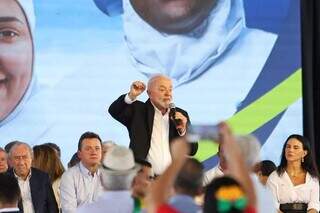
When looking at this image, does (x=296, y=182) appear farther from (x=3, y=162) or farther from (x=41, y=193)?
(x=3, y=162)

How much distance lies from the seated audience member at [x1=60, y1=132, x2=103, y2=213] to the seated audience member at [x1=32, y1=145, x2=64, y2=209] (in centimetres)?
46

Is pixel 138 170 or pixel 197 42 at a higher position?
pixel 197 42

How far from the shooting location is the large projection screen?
7160 millimetres

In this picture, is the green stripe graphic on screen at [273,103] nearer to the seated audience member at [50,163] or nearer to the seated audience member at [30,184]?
the seated audience member at [50,163]

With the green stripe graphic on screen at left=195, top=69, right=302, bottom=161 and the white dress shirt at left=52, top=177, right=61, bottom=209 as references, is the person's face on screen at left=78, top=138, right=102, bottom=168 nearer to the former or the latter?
the white dress shirt at left=52, top=177, right=61, bottom=209

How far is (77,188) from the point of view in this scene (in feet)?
19.6

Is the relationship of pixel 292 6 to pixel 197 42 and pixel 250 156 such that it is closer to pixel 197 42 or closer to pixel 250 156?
pixel 197 42

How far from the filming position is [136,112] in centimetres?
608

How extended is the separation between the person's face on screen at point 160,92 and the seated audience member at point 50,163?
0.91m

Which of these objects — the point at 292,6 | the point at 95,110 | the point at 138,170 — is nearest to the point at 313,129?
the point at 292,6

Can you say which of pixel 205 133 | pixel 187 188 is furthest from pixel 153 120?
pixel 187 188

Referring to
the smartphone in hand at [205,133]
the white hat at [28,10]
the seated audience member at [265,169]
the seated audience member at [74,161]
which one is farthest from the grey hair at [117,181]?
the white hat at [28,10]

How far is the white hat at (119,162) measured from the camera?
390 centimetres

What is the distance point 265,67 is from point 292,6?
1.75 ft
